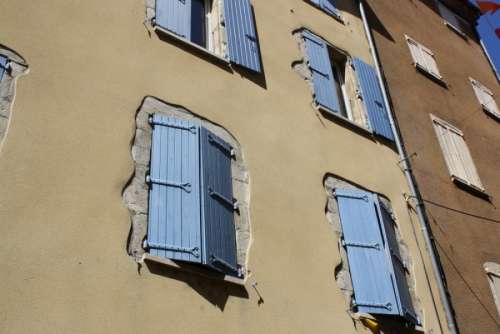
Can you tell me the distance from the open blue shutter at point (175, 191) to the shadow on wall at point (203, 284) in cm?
10

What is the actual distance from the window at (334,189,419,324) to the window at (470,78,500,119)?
6.07 meters

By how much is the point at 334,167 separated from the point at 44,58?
3.43 m

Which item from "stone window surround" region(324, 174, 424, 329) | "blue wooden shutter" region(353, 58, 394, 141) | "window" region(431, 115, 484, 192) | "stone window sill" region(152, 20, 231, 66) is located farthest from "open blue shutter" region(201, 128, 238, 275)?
"window" region(431, 115, 484, 192)

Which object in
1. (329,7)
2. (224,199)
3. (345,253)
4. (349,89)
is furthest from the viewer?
(329,7)

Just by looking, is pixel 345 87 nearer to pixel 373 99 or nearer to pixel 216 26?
pixel 373 99

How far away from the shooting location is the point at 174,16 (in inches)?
249

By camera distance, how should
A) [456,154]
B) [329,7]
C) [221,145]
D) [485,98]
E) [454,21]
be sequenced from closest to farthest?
[221,145] → [329,7] → [456,154] → [485,98] → [454,21]

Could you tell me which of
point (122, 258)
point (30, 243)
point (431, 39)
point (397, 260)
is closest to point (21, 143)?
point (30, 243)

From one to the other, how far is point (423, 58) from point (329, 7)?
290 cm

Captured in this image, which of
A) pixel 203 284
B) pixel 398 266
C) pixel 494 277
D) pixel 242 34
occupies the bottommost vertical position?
pixel 203 284

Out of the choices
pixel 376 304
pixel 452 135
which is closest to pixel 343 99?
pixel 452 135

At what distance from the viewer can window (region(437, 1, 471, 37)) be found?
13734 mm

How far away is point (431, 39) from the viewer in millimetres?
12258

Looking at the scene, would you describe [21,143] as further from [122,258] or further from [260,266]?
[260,266]
